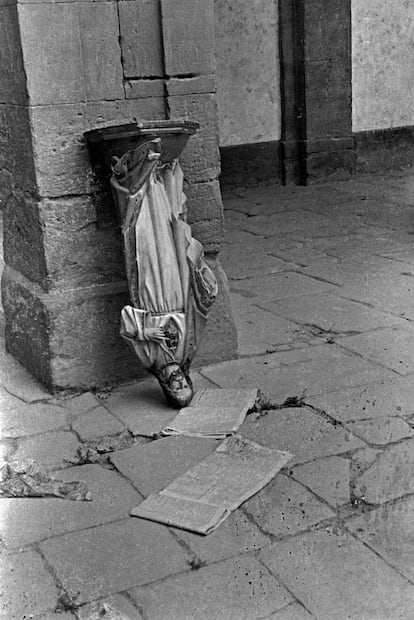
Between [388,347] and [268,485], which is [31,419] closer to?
[268,485]

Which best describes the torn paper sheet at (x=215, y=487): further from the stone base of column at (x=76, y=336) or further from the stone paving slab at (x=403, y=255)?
the stone paving slab at (x=403, y=255)

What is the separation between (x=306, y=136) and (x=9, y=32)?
19.8ft

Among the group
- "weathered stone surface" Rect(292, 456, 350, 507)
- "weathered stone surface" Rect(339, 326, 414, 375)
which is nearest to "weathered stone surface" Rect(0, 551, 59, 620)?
"weathered stone surface" Rect(292, 456, 350, 507)

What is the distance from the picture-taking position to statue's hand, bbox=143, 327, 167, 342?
383 centimetres

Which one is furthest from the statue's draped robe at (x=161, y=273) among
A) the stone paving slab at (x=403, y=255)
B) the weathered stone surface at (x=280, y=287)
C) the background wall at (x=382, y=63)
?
the background wall at (x=382, y=63)

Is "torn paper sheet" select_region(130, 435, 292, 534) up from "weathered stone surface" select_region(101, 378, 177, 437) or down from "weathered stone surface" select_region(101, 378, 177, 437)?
up

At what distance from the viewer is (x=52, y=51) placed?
3.79 m

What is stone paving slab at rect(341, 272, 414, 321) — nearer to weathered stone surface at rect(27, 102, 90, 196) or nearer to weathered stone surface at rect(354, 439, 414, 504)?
weathered stone surface at rect(354, 439, 414, 504)

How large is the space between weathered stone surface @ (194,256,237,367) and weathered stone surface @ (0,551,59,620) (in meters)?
1.75

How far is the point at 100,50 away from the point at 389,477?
7.23ft

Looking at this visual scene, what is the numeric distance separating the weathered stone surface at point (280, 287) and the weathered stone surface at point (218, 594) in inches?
110

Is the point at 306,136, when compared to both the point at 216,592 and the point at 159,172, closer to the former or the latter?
the point at 159,172

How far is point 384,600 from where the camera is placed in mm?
2482

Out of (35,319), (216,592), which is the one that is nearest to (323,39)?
(35,319)
